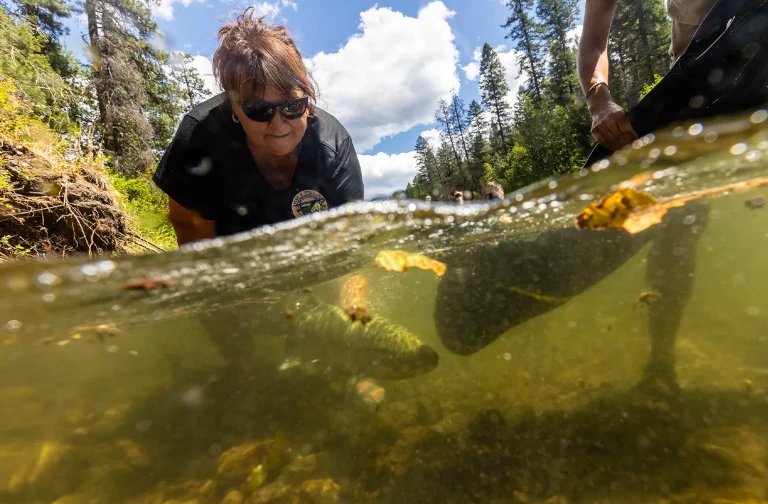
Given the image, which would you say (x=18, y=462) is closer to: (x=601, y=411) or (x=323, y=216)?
(x=323, y=216)

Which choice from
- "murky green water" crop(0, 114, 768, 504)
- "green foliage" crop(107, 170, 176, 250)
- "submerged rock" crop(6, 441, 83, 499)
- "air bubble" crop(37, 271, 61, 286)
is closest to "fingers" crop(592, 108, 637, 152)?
"murky green water" crop(0, 114, 768, 504)

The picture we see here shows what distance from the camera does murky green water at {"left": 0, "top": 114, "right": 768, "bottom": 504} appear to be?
11.1 feet

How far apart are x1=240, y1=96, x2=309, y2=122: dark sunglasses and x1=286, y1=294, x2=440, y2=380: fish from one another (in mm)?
2380

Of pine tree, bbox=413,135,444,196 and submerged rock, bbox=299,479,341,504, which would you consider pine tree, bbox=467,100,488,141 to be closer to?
pine tree, bbox=413,135,444,196

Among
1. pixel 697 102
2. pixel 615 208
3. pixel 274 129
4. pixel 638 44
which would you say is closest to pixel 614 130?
pixel 697 102

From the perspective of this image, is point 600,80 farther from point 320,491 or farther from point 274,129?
point 320,491

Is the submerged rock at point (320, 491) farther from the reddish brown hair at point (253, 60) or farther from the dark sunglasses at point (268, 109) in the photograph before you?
the reddish brown hair at point (253, 60)

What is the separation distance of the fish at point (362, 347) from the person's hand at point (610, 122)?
9.45 feet

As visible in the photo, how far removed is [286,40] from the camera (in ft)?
12.4

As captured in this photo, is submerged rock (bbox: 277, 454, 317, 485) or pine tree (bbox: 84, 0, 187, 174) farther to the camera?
pine tree (bbox: 84, 0, 187, 174)

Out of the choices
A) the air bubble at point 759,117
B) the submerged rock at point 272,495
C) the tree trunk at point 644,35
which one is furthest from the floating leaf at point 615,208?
the tree trunk at point 644,35

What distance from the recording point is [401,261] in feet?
16.4

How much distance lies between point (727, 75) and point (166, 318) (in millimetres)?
6616

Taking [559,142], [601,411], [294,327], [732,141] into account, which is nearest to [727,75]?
[732,141]
